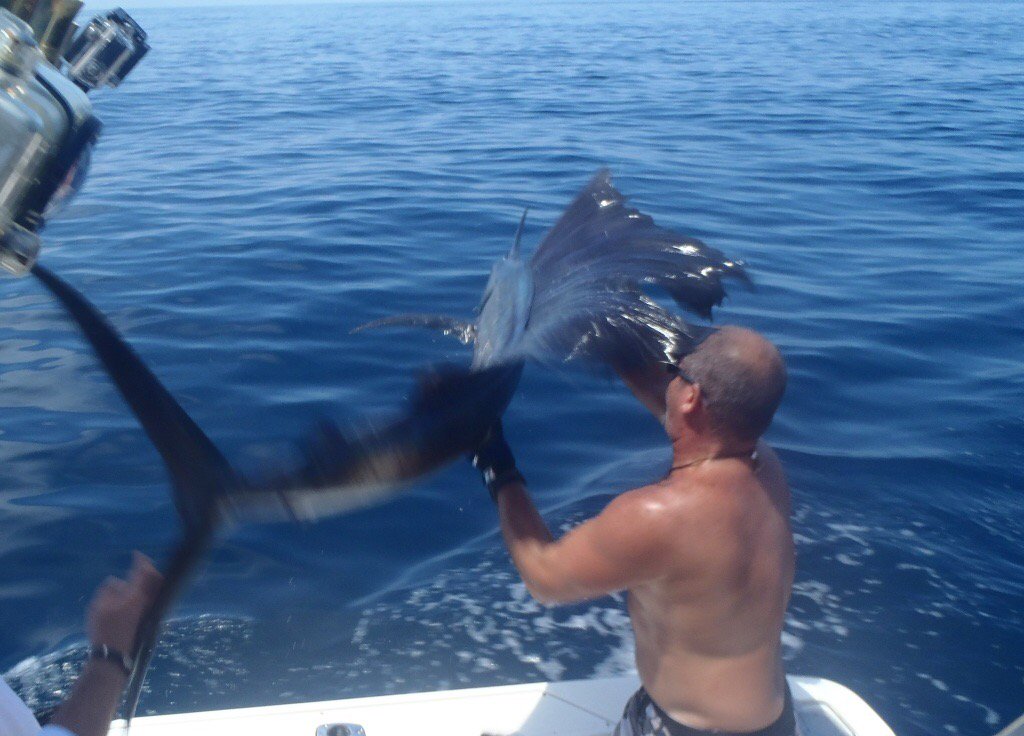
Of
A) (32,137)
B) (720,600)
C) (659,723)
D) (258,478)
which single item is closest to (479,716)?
(659,723)

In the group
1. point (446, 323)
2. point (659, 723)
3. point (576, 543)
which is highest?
point (446, 323)

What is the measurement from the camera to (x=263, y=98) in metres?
15.3

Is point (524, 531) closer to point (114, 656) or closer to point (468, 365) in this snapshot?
point (468, 365)

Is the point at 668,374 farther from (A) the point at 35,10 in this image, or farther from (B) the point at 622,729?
(A) the point at 35,10

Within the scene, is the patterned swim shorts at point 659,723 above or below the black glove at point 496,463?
below

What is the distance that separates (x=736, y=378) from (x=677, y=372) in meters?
0.13

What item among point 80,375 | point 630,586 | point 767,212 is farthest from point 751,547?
point 767,212

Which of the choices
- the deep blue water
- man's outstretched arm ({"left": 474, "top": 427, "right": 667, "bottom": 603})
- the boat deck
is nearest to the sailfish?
the deep blue water

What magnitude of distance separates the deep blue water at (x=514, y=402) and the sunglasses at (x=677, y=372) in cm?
90

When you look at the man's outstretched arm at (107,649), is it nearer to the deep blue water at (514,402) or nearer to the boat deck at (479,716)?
the deep blue water at (514,402)

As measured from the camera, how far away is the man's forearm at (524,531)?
2.03 m

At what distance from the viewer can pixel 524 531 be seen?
206cm

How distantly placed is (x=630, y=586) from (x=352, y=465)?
2.98ft

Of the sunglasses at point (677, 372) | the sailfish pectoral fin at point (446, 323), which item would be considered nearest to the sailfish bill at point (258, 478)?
the sunglasses at point (677, 372)
